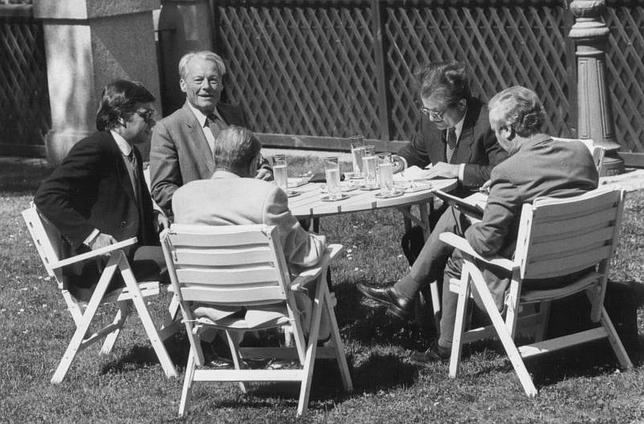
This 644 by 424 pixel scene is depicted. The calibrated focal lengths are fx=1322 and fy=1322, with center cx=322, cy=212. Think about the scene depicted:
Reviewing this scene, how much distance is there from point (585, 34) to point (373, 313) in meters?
3.49

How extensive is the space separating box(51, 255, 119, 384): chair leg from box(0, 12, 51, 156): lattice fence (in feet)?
23.1

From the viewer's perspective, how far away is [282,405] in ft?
19.9

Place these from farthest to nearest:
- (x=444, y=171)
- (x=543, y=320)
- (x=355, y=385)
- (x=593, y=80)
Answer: (x=593, y=80) < (x=444, y=171) < (x=543, y=320) < (x=355, y=385)

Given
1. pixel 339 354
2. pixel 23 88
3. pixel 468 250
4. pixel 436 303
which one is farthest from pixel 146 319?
pixel 23 88

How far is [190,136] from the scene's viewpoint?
23.2ft

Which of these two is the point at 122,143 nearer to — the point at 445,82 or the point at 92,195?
the point at 92,195

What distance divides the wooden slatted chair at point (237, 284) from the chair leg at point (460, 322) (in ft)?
2.05

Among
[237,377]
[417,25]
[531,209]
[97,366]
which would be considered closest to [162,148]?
[97,366]

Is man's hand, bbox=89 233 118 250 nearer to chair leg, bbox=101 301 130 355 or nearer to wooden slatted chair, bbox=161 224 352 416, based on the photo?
chair leg, bbox=101 301 130 355

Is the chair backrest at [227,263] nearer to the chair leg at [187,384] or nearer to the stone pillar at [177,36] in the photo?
the chair leg at [187,384]

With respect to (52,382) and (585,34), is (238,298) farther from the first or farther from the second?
(585,34)

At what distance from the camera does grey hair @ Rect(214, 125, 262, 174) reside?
5820mm

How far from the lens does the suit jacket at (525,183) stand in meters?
5.84

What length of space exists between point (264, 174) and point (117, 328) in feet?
3.73
